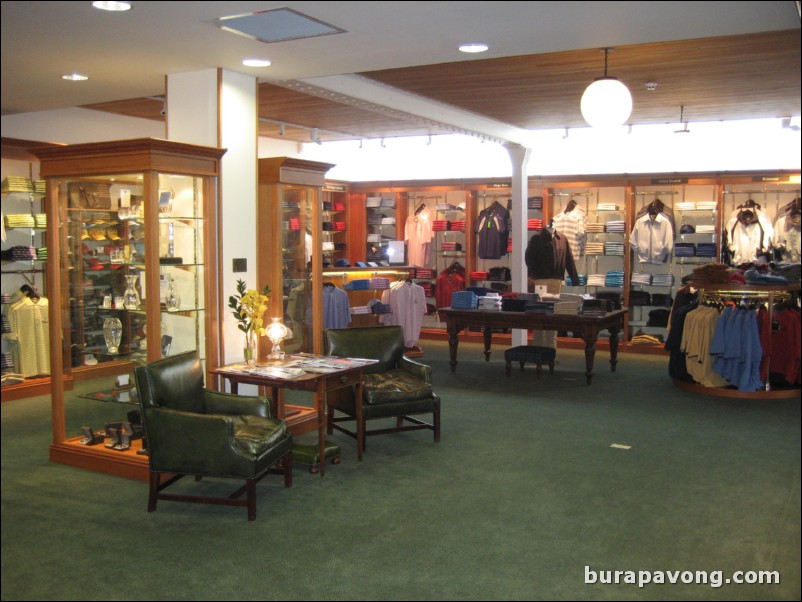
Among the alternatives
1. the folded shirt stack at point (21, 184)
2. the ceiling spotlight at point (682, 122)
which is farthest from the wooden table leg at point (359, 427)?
the ceiling spotlight at point (682, 122)

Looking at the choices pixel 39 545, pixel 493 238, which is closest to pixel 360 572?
pixel 39 545

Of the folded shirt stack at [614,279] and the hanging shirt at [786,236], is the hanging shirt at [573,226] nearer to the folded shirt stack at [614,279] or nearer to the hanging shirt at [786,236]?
the folded shirt stack at [614,279]

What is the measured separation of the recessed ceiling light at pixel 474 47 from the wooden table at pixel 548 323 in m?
4.00

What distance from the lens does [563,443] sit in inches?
215

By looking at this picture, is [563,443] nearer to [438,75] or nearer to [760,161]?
[438,75]

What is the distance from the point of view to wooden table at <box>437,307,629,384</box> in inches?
299

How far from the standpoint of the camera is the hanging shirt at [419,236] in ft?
37.3

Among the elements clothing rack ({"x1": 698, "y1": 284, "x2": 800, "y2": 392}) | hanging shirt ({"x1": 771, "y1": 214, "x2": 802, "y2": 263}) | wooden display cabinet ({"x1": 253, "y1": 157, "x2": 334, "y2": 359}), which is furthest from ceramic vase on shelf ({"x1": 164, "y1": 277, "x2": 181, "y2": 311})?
hanging shirt ({"x1": 771, "y1": 214, "x2": 802, "y2": 263})

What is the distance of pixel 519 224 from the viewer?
32.0ft

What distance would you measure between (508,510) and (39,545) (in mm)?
2395

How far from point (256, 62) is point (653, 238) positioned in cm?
667

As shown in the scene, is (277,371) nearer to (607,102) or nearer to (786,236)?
(607,102)

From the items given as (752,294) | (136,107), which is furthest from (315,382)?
(136,107)

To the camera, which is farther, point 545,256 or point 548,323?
point 545,256
